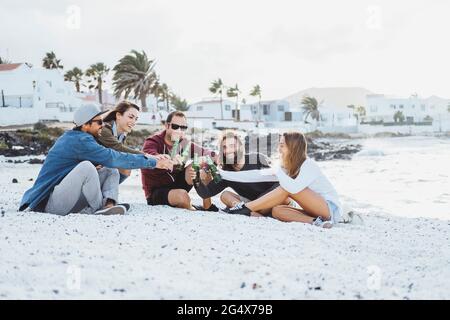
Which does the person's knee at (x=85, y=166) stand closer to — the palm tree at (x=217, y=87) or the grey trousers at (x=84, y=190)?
the grey trousers at (x=84, y=190)

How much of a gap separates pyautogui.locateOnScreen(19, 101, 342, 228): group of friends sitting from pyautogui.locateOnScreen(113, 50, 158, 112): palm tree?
40.6 m

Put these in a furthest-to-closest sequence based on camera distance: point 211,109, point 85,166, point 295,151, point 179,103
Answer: point 179,103 → point 211,109 → point 295,151 → point 85,166

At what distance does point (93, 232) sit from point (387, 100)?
74.8m

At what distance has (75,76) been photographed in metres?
53.1

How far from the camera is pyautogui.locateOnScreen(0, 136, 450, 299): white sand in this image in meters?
3.01

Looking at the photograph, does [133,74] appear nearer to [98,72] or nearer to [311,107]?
[98,72]

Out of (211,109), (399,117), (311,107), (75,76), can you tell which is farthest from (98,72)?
(399,117)

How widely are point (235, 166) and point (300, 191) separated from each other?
1002 mm

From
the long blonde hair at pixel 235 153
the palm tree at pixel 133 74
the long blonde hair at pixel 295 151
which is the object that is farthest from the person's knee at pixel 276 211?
the palm tree at pixel 133 74

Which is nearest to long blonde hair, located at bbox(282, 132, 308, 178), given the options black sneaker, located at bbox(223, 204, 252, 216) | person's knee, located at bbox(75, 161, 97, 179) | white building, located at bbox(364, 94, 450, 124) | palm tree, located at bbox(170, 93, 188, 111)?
black sneaker, located at bbox(223, 204, 252, 216)

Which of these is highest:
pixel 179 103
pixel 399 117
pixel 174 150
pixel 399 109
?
pixel 179 103

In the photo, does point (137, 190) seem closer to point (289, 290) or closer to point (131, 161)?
point (131, 161)
